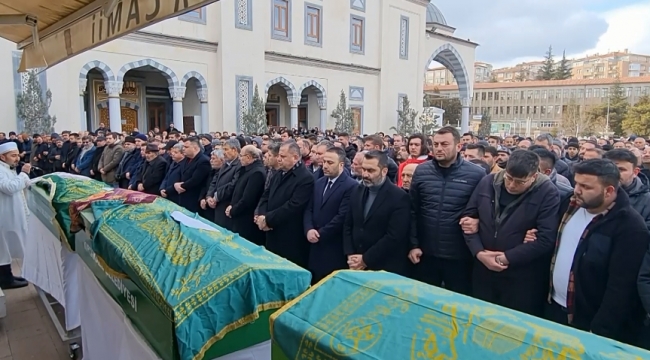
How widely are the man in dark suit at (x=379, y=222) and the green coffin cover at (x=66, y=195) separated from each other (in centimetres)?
188

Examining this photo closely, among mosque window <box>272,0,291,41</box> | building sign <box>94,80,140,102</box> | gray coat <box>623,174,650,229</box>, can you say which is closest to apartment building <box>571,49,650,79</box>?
mosque window <box>272,0,291,41</box>

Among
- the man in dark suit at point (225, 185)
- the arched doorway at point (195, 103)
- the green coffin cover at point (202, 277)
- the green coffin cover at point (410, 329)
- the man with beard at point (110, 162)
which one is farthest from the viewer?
the arched doorway at point (195, 103)

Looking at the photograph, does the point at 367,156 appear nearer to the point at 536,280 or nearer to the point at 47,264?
the point at 536,280

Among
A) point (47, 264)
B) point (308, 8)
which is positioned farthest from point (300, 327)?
point (308, 8)

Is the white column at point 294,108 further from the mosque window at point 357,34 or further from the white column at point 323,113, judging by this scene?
the mosque window at point 357,34

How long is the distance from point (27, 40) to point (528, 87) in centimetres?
6399

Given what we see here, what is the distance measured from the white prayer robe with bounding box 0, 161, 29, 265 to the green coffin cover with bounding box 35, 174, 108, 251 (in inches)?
34.6

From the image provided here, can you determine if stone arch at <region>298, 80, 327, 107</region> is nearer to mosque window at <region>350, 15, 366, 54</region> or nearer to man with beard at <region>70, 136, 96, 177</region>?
mosque window at <region>350, 15, 366, 54</region>

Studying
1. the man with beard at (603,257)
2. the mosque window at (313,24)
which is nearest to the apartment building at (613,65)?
the mosque window at (313,24)

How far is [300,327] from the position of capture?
119 cm

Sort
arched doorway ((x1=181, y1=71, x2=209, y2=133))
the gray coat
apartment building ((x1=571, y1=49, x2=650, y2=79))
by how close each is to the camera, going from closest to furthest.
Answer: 1. the gray coat
2. arched doorway ((x1=181, y1=71, x2=209, y2=133))
3. apartment building ((x1=571, y1=49, x2=650, y2=79))

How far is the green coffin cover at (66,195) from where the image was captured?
2996 mm

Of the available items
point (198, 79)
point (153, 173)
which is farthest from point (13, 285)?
point (198, 79)

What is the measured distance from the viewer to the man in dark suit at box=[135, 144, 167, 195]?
6070 mm
